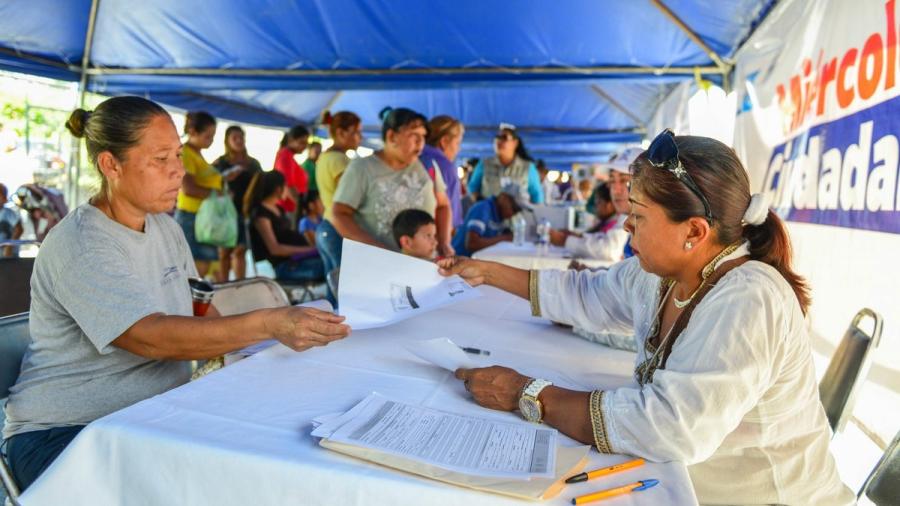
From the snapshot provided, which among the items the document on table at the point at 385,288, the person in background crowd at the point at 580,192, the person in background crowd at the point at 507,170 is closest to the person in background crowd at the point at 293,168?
the person in background crowd at the point at 507,170

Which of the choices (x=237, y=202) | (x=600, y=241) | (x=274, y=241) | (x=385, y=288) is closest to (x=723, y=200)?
(x=385, y=288)

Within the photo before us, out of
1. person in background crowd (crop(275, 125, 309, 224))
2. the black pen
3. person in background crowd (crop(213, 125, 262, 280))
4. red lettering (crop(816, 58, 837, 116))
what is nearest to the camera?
the black pen

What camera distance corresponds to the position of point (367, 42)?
5688 millimetres

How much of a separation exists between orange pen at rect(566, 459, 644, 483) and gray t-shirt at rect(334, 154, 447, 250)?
2733 millimetres

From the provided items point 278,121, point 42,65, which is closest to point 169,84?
point 42,65

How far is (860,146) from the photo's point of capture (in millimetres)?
2543

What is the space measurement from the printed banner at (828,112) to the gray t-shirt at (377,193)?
2167 mm

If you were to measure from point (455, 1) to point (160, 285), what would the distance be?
13.5ft

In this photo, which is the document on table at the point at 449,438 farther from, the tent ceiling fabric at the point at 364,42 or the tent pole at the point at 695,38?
the tent pole at the point at 695,38

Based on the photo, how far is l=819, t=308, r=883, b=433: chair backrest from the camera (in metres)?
1.69

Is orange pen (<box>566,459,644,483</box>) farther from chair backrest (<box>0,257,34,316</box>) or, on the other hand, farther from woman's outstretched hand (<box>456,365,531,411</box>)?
chair backrest (<box>0,257,34,316</box>)

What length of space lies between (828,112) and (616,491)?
2785 millimetres

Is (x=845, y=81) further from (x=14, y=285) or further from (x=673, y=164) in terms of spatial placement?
(x=14, y=285)

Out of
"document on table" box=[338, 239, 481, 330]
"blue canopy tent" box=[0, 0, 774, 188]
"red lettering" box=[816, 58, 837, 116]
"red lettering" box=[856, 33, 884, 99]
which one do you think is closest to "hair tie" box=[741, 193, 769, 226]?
"document on table" box=[338, 239, 481, 330]
